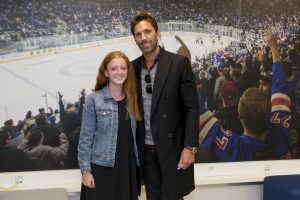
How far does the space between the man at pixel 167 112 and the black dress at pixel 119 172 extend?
0.10m

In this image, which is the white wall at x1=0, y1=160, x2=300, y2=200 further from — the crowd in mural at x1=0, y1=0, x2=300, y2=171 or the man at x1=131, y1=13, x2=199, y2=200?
the man at x1=131, y1=13, x2=199, y2=200

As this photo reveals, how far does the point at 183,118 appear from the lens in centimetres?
189

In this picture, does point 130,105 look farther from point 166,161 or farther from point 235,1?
point 235,1

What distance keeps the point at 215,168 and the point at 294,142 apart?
0.69 meters

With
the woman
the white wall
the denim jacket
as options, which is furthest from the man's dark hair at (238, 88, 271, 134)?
the denim jacket

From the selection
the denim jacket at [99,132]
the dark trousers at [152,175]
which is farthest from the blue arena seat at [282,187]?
the denim jacket at [99,132]

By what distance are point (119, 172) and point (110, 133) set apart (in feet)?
0.78

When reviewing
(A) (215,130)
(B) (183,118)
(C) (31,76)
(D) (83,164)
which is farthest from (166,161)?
(C) (31,76)

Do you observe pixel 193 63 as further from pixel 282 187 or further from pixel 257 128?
pixel 282 187

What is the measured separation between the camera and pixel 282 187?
232 cm

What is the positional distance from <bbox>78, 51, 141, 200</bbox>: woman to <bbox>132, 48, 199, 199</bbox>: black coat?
107mm

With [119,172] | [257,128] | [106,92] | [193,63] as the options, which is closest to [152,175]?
[119,172]

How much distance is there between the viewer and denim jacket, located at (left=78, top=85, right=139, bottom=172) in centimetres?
176

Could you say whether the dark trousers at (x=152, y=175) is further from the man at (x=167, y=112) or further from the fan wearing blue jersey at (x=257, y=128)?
the fan wearing blue jersey at (x=257, y=128)
